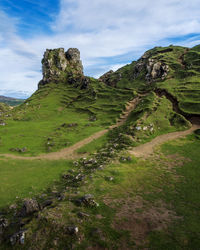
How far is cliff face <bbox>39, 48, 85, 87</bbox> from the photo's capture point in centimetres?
15375

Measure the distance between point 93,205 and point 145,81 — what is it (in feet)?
347

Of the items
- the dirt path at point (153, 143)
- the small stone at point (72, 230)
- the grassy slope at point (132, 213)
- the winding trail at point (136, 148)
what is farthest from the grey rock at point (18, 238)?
the winding trail at point (136, 148)

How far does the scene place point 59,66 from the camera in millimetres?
158000

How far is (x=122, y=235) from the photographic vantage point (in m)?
12.6

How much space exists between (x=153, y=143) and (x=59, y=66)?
15026 cm

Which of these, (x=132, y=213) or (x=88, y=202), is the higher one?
(x=88, y=202)

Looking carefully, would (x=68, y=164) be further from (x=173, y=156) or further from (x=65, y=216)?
(x=173, y=156)

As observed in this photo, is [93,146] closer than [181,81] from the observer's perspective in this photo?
Yes

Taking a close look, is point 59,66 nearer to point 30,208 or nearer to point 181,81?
point 181,81

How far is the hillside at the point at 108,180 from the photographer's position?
496 inches

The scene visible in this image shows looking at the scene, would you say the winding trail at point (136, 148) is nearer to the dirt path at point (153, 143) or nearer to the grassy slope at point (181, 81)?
the dirt path at point (153, 143)

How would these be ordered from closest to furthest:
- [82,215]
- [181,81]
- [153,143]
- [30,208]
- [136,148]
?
[82,215] → [30,208] → [136,148] → [153,143] → [181,81]

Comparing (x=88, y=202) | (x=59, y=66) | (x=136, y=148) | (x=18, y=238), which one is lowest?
(x=136, y=148)

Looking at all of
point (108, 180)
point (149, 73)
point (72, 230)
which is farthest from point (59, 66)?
point (72, 230)
